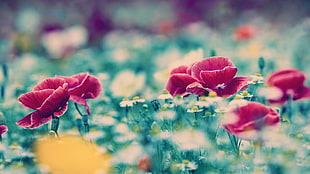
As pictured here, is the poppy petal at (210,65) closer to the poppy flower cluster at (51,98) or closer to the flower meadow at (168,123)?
the flower meadow at (168,123)

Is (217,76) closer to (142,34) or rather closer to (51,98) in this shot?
(51,98)

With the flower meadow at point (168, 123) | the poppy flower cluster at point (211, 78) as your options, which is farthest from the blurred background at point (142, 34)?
the poppy flower cluster at point (211, 78)

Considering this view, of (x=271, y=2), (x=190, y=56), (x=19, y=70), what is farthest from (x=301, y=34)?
(x=271, y=2)

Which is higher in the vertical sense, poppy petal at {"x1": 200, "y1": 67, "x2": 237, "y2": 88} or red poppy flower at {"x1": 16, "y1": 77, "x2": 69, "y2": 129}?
poppy petal at {"x1": 200, "y1": 67, "x2": 237, "y2": 88}

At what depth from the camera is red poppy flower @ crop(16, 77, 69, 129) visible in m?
0.75

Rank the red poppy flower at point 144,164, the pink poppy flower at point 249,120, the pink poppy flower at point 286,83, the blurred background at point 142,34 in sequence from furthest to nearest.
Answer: the blurred background at point 142,34 → the pink poppy flower at point 286,83 → the red poppy flower at point 144,164 → the pink poppy flower at point 249,120

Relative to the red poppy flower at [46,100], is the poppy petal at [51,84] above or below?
above

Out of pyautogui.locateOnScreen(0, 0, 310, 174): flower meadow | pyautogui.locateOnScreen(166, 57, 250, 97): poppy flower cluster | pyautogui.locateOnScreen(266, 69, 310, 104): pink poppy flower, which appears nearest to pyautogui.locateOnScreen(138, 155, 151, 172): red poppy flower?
pyautogui.locateOnScreen(0, 0, 310, 174): flower meadow

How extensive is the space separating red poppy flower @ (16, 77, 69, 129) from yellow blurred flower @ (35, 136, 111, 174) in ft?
0.14

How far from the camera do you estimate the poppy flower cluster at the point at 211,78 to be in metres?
0.75

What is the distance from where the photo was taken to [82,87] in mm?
813

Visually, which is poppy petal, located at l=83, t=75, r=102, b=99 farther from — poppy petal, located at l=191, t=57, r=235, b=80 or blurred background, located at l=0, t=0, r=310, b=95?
blurred background, located at l=0, t=0, r=310, b=95

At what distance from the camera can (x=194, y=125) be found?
0.76 metres

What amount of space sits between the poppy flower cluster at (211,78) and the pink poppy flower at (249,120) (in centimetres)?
5
